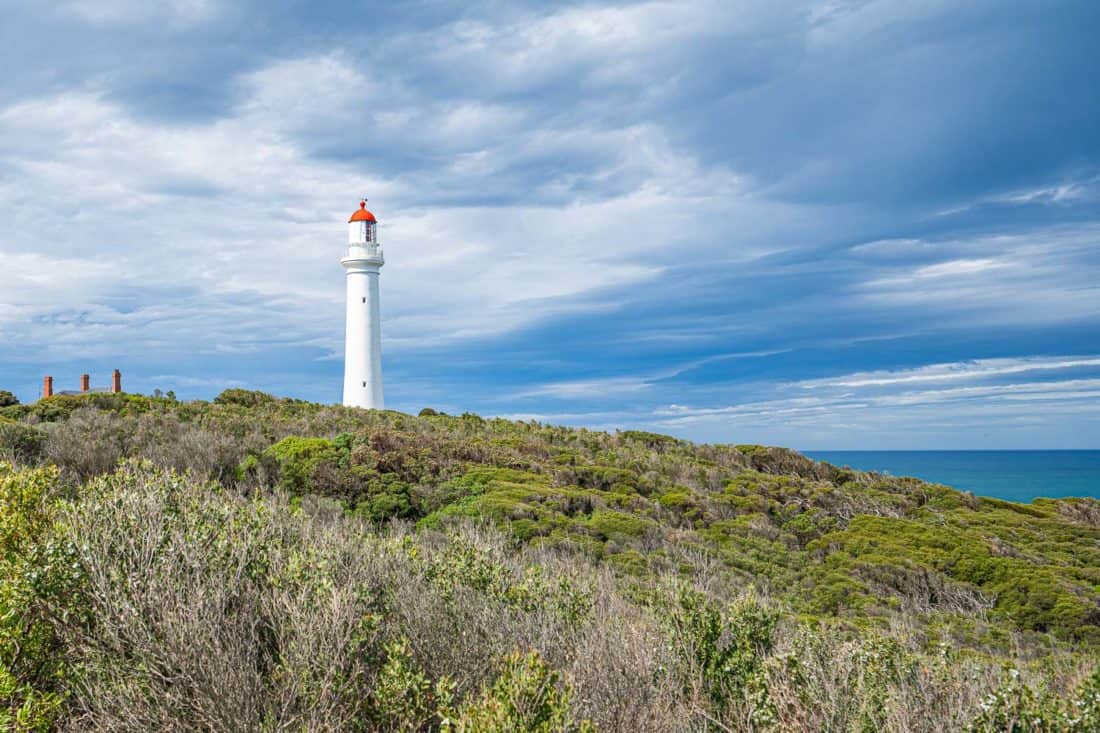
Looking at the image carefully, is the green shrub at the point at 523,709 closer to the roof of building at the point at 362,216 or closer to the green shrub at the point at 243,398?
the green shrub at the point at 243,398

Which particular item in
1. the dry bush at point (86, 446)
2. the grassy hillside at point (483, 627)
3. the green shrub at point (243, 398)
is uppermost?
the green shrub at point (243, 398)

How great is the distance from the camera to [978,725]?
14.0 feet

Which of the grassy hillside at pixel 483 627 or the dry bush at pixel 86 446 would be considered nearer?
the grassy hillside at pixel 483 627

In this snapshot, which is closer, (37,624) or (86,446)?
(37,624)

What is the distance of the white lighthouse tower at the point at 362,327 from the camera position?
3244cm

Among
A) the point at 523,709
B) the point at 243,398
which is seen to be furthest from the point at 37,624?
the point at 243,398

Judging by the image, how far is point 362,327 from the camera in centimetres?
3262

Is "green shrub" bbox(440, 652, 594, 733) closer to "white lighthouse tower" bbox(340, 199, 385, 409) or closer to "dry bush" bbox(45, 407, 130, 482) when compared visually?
"dry bush" bbox(45, 407, 130, 482)

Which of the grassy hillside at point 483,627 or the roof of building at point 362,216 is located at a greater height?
the roof of building at point 362,216

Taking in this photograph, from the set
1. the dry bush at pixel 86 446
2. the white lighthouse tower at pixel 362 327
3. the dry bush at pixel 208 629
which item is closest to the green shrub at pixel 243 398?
the white lighthouse tower at pixel 362 327

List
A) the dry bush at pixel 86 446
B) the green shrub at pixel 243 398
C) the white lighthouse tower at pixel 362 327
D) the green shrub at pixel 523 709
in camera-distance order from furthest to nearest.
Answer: the white lighthouse tower at pixel 362 327 → the green shrub at pixel 243 398 → the dry bush at pixel 86 446 → the green shrub at pixel 523 709

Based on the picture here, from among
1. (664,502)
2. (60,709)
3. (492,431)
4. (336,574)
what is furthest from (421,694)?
(492,431)

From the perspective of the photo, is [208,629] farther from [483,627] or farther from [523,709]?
[523,709]

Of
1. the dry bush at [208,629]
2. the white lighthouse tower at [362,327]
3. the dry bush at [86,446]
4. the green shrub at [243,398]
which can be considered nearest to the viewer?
the dry bush at [208,629]
